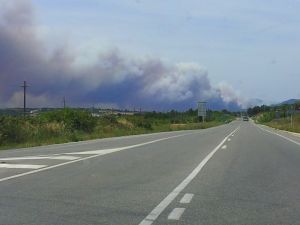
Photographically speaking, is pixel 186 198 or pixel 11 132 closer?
pixel 186 198

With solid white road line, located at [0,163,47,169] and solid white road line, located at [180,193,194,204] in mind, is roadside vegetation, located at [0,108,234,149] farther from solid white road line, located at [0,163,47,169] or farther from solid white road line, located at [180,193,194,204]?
solid white road line, located at [180,193,194,204]

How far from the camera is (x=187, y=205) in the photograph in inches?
405

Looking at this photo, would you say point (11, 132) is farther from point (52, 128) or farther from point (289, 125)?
point (289, 125)

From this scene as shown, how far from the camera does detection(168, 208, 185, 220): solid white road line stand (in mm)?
9094

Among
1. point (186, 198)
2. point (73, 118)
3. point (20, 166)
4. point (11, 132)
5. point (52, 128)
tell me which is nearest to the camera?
point (186, 198)

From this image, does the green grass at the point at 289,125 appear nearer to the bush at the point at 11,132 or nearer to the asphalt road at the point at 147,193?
the bush at the point at 11,132

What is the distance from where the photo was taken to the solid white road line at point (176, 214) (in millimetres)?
9094

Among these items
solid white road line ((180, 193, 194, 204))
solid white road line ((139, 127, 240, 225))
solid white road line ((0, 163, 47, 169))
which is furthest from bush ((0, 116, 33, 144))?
solid white road line ((180, 193, 194, 204))

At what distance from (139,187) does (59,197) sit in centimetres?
221

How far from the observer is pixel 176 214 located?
30.7 feet

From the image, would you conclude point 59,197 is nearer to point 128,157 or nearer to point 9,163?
point 9,163

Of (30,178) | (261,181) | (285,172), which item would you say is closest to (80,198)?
(30,178)

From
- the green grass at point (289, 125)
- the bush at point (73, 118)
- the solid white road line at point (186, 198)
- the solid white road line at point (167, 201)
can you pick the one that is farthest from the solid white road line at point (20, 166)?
the green grass at point (289, 125)

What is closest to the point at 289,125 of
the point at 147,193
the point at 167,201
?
the point at 147,193
